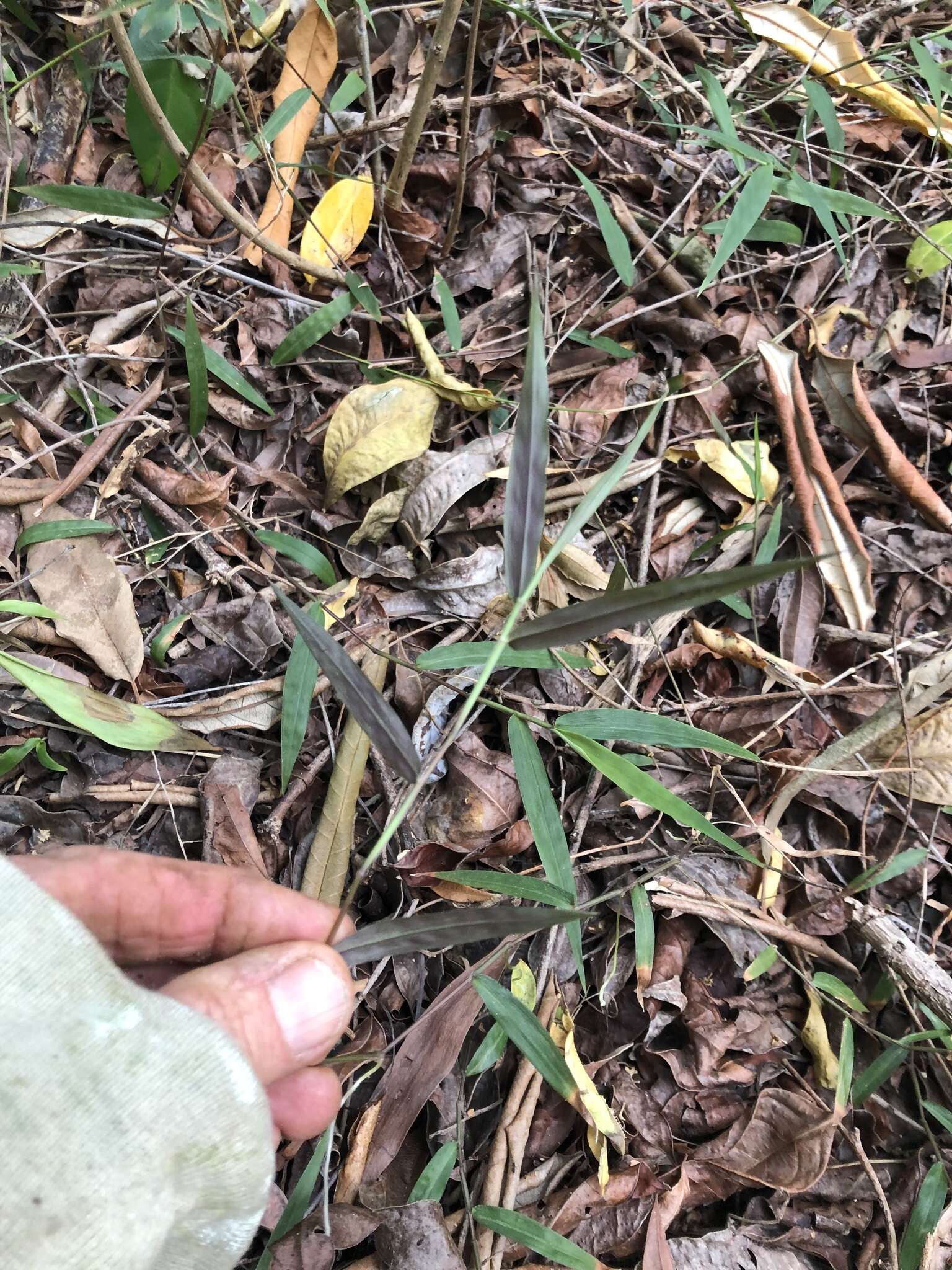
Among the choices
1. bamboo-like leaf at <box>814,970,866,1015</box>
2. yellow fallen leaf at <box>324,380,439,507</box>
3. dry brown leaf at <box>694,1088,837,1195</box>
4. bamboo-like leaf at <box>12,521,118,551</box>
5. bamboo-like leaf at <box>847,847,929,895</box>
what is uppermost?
yellow fallen leaf at <box>324,380,439,507</box>

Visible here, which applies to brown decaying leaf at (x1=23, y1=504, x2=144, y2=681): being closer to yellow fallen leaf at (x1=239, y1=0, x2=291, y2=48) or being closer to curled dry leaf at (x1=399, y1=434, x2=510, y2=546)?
curled dry leaf at (x1=399, y1=434, x2=510, y2=546)

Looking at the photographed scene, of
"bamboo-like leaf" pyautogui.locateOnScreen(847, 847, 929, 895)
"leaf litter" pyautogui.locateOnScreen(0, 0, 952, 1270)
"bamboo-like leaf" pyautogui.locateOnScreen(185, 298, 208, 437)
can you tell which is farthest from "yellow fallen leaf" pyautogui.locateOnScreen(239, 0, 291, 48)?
"bamboo-like leaf" pyautogui.locateOnScreen(847, 847, 929, 895)

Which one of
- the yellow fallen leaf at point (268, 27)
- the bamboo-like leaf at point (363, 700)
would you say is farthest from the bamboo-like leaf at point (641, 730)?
the yellow fallen leaf at point (268, 27)

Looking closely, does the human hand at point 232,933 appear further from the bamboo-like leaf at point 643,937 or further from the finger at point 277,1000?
the bamboo-like leaf at point 643,937

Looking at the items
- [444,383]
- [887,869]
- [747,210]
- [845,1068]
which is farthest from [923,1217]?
[747,210]

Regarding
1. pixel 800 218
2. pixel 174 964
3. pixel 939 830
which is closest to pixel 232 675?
pixel 174 964
